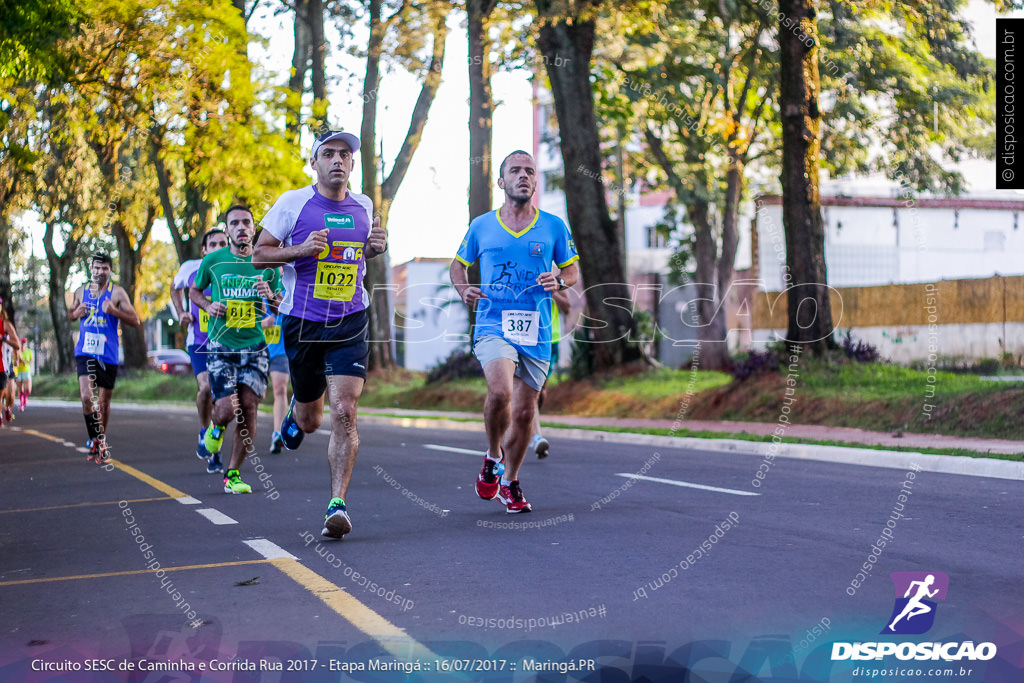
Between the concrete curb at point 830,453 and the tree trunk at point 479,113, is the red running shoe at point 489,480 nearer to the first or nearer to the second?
the concrete curb at point 830,453

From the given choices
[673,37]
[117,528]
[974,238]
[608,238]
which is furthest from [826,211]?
[117,528]

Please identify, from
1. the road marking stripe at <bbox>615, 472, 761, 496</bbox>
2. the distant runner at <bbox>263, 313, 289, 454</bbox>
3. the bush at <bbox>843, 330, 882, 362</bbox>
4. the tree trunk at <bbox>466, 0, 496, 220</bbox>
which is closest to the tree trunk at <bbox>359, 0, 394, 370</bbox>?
the tree trunk at <bbox>466, 0, 496, 220</bbox>

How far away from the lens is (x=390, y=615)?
5238mm

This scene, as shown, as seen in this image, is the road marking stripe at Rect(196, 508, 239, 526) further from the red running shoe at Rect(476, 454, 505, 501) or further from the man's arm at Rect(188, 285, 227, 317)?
the man's arm at Rect(188, 285, 227, 317)

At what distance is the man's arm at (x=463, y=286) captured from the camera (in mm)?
8086

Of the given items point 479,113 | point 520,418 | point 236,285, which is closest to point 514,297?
point 520,418

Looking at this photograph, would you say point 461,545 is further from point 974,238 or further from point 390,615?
point 974,238

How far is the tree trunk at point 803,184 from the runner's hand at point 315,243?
38.6 ft

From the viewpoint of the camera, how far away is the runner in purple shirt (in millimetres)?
7516

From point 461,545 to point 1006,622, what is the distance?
301 centimetres

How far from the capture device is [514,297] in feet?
26.9

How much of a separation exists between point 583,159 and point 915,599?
17.8 meters

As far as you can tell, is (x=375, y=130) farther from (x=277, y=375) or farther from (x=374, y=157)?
(x=277, y=375)

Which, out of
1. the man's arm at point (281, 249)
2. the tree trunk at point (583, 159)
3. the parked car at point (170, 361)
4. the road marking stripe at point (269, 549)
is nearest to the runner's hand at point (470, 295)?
the man's arm at point (281, 249)
